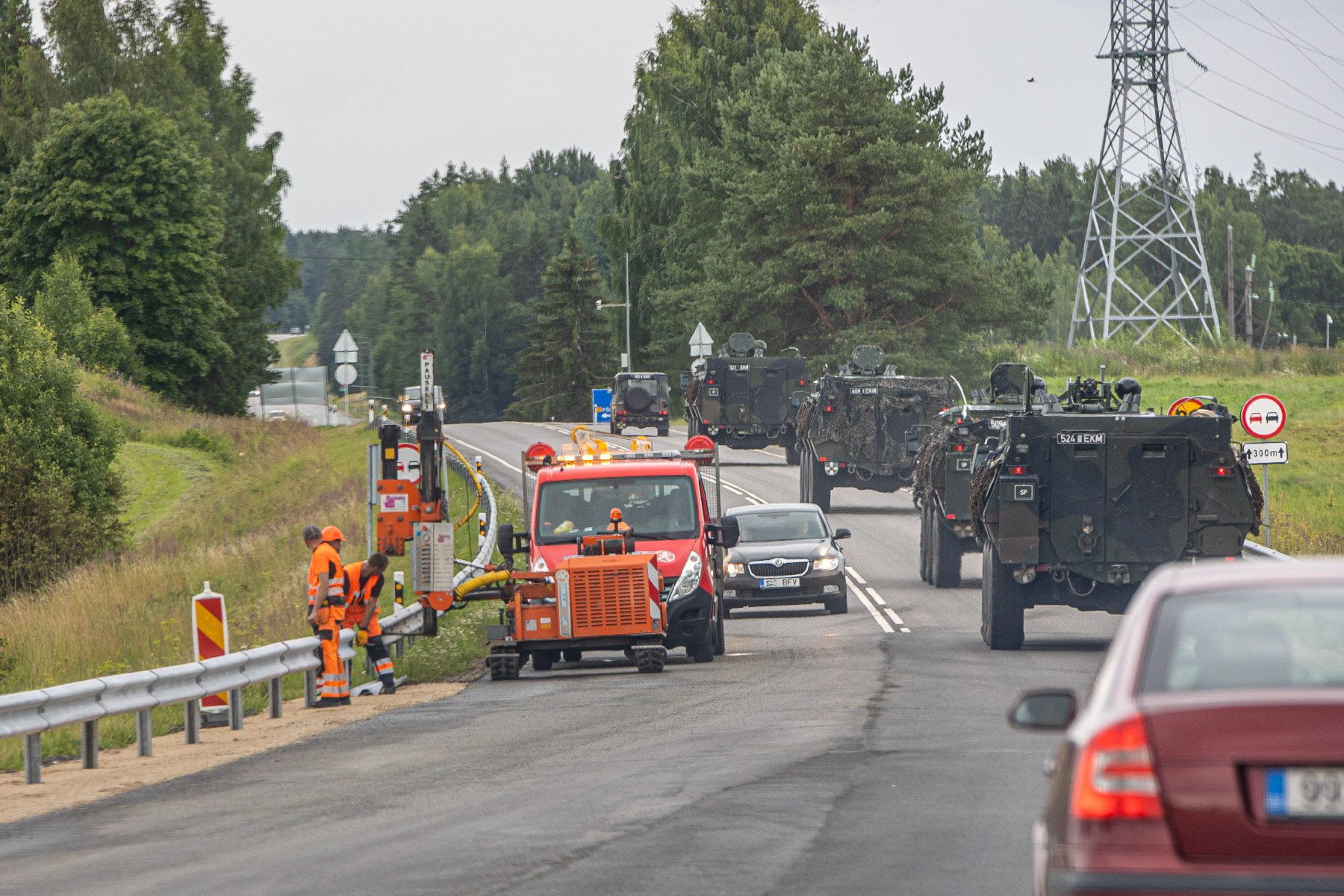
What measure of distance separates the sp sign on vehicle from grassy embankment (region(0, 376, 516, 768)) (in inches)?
424

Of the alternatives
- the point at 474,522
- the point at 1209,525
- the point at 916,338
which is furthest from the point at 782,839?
the point at 916,338

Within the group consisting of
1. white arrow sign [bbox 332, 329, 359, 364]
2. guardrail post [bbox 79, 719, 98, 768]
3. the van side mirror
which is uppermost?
white arrow sign [bbox 332, 329, 359, 364]

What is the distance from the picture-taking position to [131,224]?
209ft

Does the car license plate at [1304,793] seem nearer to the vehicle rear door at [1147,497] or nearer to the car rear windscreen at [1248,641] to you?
the car rear windscreen at [1248,641]

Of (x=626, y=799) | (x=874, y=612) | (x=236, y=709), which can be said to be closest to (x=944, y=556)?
(x=874, y=612)

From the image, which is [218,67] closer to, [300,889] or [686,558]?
[686,558]

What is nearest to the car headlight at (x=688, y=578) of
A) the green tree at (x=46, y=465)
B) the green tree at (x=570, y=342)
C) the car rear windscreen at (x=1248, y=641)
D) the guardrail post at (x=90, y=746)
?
the guardrail post at (x=90, y=746)

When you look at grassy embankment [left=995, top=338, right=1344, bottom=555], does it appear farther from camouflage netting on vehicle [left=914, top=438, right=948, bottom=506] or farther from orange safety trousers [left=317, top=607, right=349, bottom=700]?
orange safety trousers [left=317, top=607, right=349, bottom=700]

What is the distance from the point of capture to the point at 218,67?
73188 millimetres

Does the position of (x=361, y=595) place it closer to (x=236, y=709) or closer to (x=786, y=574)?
(x=236, y=709)

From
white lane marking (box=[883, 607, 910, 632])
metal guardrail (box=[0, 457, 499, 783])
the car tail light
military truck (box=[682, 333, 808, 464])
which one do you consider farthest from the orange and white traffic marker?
military truck (box=[682, 333, 808, 464])

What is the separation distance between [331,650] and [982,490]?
23.3 feet

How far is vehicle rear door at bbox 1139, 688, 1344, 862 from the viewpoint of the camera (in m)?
4.25

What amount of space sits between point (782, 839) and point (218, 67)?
70.6 m
